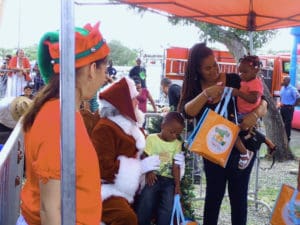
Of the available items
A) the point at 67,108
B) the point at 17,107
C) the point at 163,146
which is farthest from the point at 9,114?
the point at 67,108

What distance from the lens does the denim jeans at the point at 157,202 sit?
11.0ft

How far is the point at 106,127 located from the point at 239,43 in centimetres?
853

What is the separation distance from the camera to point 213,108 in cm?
332

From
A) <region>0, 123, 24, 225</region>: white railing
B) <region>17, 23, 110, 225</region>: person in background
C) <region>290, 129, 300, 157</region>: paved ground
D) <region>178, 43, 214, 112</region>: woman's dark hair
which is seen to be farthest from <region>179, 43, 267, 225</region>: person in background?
<region>290, 129, 300, 157</region>: paved ground

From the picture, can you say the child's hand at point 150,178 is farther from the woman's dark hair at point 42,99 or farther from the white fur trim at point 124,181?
the woman's dark hair at point 42,99

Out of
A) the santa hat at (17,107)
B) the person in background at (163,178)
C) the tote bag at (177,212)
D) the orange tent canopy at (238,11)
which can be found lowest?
the tote bag at (177,212)

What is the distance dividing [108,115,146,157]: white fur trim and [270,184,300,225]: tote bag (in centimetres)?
117

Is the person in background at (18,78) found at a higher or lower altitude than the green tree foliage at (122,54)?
lower

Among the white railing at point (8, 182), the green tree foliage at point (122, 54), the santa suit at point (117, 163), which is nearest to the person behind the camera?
the white railing at point (8, 182)

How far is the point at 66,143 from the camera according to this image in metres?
1.26

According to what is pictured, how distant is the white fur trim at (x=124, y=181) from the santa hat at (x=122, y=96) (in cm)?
33

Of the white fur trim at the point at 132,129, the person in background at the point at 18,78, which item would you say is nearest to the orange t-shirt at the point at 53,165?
the white fur trim at the point at 132,129

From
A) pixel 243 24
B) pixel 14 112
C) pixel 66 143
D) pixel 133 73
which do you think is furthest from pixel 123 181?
pixel 133 73

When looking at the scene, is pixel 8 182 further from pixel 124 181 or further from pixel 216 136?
pixel 216 136
